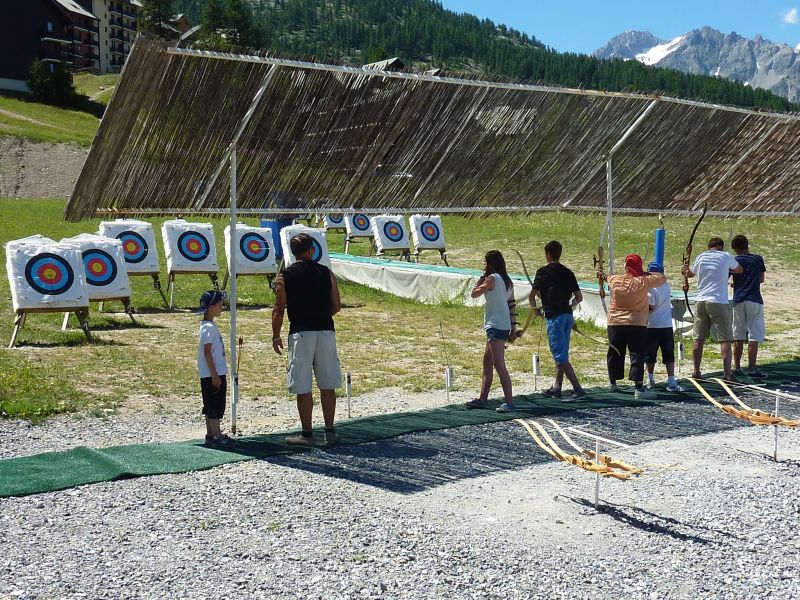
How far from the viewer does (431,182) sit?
360 inches

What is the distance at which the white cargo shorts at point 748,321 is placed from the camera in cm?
1041

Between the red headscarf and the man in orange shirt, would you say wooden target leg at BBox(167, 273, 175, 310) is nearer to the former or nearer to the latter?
the man in orange shirt

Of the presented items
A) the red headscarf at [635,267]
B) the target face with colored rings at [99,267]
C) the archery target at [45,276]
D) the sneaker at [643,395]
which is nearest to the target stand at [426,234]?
the target face with colored rings at [99,267]

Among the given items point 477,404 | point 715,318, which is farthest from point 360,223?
point 477,404

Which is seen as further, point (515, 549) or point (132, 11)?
point (132, 11)

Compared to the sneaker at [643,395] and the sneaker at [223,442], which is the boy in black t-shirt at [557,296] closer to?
the sneaker at [643,395]

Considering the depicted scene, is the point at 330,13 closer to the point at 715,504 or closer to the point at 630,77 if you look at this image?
the point at 630,77

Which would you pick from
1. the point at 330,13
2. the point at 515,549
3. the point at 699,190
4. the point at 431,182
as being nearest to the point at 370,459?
the point at 515,549

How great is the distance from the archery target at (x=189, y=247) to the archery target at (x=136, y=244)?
0.83 feet

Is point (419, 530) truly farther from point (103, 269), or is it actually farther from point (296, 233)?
point (296, 233)

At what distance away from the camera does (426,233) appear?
21781mm

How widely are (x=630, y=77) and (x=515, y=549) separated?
12887 cm

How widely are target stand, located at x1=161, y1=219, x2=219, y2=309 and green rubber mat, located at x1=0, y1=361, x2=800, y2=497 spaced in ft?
26.8

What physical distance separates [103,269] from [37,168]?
120 feet
